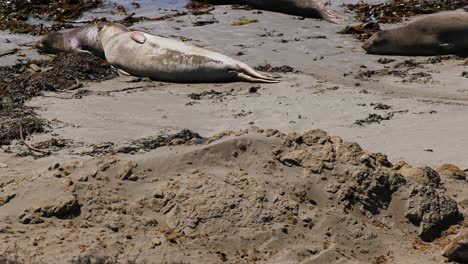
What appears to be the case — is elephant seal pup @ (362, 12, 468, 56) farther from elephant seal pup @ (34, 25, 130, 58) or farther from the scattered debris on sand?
elephant seal pup @ (34, 25, 130, 58)

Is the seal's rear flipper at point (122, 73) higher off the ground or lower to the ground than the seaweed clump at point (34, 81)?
lower

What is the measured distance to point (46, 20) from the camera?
1276 centimetres

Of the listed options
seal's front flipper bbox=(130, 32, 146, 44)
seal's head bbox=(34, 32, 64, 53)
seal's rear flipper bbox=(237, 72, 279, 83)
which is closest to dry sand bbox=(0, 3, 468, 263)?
seal's rear flipper bbox=(237, 72, 279, 83)

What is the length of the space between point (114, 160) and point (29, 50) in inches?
256

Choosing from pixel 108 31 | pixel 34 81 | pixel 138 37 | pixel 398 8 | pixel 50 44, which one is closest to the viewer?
pixel 34 81

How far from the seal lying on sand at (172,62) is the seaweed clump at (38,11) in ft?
9.40

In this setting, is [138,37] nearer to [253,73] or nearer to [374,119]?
[253,73]

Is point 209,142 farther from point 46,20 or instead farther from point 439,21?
point 46,20

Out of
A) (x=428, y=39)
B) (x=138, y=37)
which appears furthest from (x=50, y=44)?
(x=428, y=39)

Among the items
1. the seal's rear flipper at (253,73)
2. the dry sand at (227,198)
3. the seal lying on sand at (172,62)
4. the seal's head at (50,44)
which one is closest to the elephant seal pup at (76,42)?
the seal's head at (50,44)

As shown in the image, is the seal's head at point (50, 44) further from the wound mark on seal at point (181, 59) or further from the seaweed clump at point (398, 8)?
the seaweed clump at point (398, 8)

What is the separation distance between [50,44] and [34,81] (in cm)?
221

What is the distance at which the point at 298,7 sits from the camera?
12617 millimetres

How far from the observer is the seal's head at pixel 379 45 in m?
9.84
